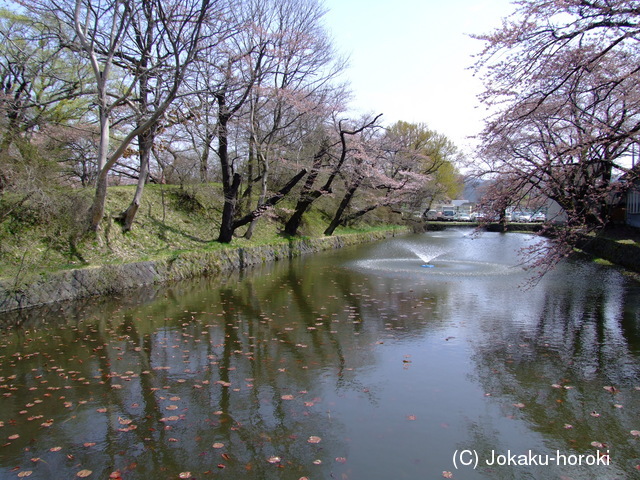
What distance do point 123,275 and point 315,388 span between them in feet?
26.3

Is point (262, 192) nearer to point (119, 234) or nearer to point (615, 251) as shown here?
point (119, 234)

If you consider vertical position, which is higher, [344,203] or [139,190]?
[139,190]

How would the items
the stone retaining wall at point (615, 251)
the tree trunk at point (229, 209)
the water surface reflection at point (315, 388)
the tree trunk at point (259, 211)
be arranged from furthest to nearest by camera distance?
the tree trunk at point (259, 211)
the tree trunk at point (229, 209)
the stone retaining wall at point (615, 251)
the water surface reflection at point (315, 388)

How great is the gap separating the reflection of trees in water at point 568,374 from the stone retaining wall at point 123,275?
8.63 meters

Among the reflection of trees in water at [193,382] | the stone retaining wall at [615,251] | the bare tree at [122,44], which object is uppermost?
the bare tree at [122,44]

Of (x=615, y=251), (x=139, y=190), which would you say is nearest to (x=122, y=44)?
(x=139, y=190)

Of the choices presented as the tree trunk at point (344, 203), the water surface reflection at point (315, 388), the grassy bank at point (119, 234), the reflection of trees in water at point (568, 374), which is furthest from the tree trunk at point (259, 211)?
the reflection of trees in water at point (568, 374)

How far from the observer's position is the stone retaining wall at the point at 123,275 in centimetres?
920

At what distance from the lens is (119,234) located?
1338 centimetres

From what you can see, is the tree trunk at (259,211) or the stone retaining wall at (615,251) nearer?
the stone retaining wall at (615,251)

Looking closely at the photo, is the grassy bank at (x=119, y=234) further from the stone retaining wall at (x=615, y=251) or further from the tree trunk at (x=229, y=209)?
the stone retaining wall at (x=615, y=251)

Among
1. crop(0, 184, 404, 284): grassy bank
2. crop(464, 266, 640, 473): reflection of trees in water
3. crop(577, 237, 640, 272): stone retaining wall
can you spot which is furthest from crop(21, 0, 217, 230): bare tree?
crop(577, 237, 640, 272): stone retaining wall

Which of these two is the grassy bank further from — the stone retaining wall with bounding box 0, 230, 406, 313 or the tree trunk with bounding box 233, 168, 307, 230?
the tree trunk with bounding box 233, 168, 307, 230

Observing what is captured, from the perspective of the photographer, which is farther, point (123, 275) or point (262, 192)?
point (262, 192)
